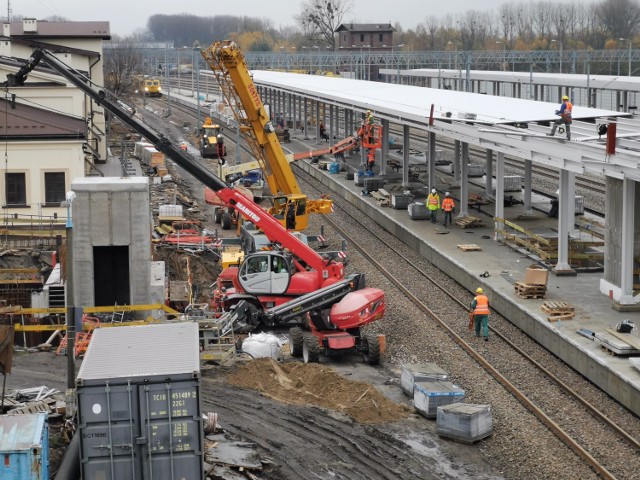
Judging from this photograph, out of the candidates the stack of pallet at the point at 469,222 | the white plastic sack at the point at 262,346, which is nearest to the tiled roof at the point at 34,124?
the stack of pallet at the point at 469,222

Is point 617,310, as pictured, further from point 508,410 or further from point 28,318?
point 28,318

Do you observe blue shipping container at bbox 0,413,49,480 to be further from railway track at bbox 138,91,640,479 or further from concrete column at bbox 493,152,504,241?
concrete column at bbox 493,152,504,241

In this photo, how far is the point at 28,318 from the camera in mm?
25547

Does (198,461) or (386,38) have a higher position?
(386,38)

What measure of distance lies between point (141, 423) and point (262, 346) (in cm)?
913

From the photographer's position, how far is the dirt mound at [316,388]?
1989 centimetres

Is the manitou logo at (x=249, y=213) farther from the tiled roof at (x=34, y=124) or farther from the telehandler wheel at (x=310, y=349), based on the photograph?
the tiled roof at (x=34, y=124)

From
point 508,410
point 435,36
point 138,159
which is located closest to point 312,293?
point 508,410

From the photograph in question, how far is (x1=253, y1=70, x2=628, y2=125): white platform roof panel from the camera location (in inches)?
1567

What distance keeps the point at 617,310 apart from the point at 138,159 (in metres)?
37.5

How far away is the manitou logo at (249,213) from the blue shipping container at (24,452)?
1240 cm

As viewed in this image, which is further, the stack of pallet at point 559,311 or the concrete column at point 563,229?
the concrete column at point 563,229

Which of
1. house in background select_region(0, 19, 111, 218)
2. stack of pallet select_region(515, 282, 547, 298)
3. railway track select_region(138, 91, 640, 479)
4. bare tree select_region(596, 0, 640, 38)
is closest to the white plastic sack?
railway track select_region(138, 91, 640, 479)

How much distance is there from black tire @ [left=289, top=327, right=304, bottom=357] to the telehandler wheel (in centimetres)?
28
